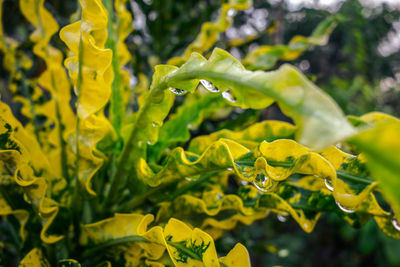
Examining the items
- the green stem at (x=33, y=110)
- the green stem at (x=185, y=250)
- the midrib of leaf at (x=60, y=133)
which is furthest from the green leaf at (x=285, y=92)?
the green stem at (x=33, y=110)

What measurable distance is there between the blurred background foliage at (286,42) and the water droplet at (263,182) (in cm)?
28

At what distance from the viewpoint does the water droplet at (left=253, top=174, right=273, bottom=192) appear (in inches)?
13.3

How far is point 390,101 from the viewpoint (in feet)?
11.0

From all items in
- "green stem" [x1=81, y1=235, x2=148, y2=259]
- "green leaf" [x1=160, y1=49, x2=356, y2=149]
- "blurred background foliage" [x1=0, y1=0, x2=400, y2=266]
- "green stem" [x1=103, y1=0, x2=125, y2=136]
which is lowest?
"blurred background foliage" [x1=0, y1=0, x2=400, y2=266]

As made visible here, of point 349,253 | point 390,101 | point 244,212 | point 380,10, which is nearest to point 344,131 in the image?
point 244,212

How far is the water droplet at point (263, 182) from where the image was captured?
0.34 metres

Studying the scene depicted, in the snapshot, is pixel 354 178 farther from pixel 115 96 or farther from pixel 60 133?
pixel 60 133

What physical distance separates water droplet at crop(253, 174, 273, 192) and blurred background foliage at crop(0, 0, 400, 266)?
28 cm

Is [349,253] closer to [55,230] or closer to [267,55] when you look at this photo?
[267,55]

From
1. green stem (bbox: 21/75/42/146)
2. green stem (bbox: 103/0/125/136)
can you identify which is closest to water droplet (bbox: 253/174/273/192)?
green stem (bbox: 103/0/125/136)

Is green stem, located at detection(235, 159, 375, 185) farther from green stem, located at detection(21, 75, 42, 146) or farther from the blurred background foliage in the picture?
green stem, located at detection(21, 75, 42, 146)

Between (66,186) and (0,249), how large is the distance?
22 cm

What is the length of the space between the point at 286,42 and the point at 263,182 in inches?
86.6

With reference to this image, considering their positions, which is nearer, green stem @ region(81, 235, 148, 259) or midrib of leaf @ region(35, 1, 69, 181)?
green stem @ region(81, 235, 148, 259)
